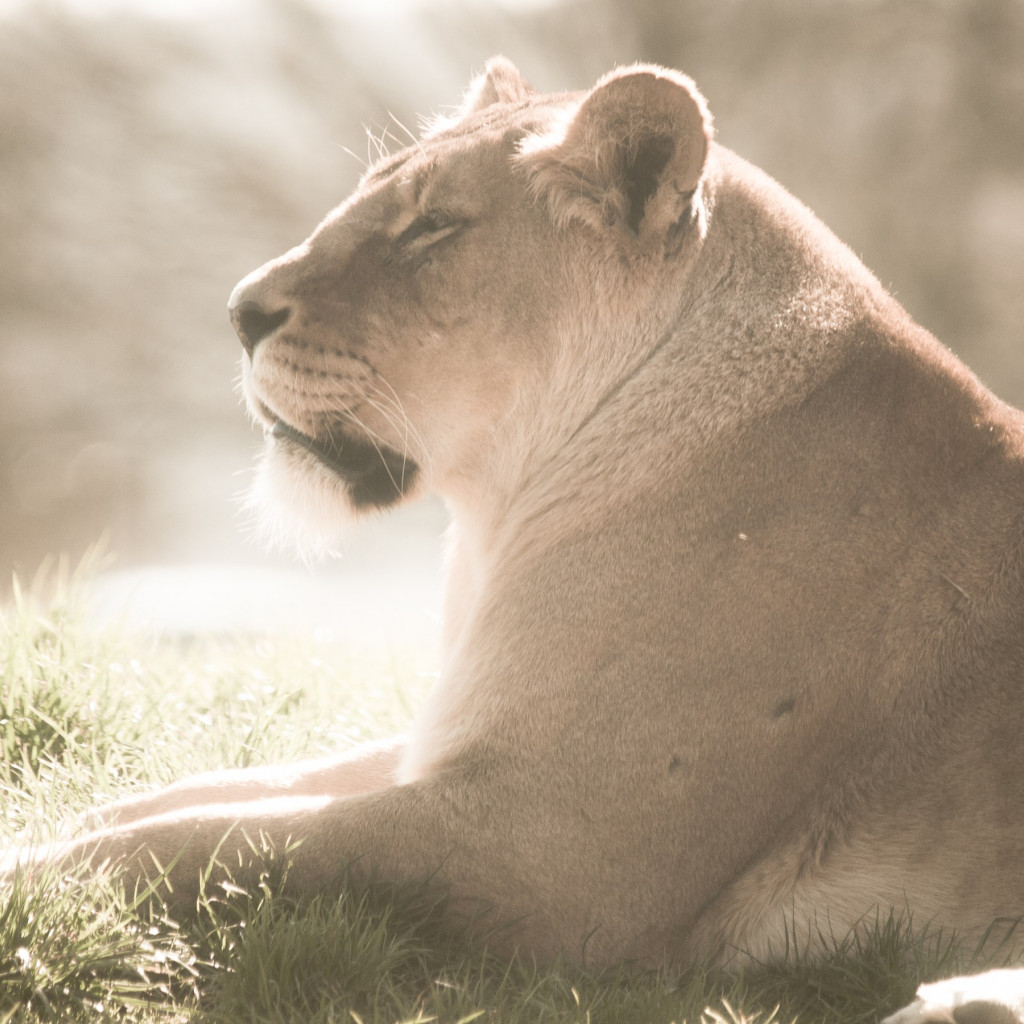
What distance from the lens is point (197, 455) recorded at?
520 inches

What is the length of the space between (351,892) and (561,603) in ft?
2.47

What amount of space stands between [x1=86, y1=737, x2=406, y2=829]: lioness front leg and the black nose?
112cm

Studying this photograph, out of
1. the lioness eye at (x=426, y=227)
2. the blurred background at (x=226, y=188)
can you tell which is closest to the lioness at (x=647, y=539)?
the lioness eye at (x=426, y=227)

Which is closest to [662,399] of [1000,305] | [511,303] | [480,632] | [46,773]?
[511,303]

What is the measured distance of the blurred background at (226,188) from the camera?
12.7 m

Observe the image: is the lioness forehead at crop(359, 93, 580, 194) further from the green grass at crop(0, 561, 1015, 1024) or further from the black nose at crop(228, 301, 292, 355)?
the green grass at crop(0, 561, 1015, 1024)

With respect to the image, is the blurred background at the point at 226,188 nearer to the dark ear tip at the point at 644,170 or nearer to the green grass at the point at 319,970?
the dark ear tip at the point at 644,170

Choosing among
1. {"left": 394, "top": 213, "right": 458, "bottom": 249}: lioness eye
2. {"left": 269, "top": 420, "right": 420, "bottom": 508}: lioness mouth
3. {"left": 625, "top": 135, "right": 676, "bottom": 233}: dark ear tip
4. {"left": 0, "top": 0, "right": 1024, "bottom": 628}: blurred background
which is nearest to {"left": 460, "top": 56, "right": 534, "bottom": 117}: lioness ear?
{"left": 394, "top": 213, "right": 458, "bottom": 249}: lioness eye

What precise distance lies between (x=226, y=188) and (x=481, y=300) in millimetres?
10791

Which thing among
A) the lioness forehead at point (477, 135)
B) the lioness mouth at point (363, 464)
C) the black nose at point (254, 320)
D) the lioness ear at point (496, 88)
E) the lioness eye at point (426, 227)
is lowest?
the lioness mouth at point (363, 464)

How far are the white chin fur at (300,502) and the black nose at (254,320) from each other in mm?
304

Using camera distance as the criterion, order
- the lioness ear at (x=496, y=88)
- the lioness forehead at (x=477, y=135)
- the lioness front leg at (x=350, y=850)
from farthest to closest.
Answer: the lioness ear at (x=496, y=88)
the lioness forehead at (x=477, y=135)
the lioness front leg at (x=350, y=850)

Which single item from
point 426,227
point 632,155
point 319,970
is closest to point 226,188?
point 426,227

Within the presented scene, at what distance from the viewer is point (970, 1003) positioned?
2217 millimetres
